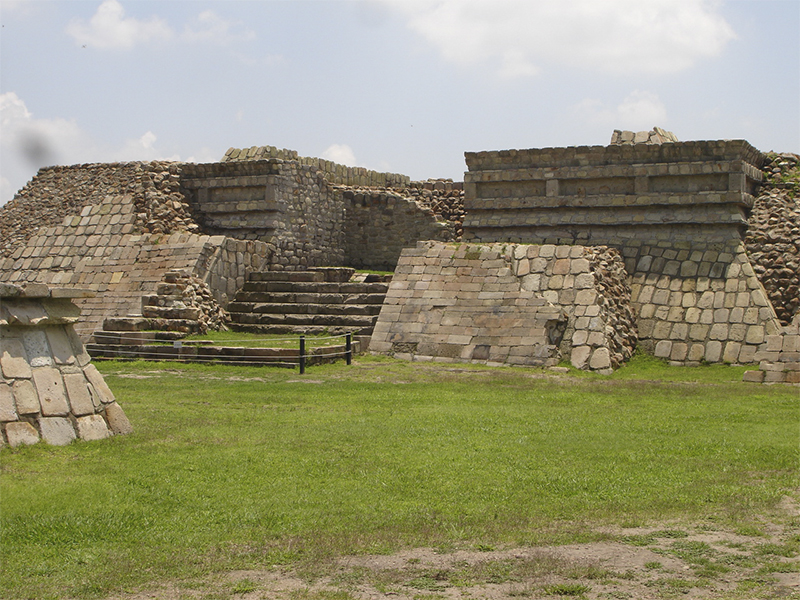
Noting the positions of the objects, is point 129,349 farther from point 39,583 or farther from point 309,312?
point 39,583

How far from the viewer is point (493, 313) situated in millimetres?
15812

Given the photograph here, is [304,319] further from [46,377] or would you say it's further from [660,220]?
[46,377]

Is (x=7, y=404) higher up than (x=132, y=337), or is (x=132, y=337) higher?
(x=132, y=337)

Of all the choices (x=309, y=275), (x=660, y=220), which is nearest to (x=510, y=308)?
(x=660, y=220)

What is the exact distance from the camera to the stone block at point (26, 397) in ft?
23.7

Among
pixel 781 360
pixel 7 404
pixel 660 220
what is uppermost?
pixel 660 220

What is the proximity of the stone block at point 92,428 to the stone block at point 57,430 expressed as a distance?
3.2 inches

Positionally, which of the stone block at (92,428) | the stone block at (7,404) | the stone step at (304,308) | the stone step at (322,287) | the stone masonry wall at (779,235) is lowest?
the stone block at (92,428)

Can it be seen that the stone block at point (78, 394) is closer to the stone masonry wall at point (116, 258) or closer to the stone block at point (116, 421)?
the stone block at point (116, 421)

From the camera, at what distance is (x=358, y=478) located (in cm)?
701

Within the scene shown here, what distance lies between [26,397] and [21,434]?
303mm

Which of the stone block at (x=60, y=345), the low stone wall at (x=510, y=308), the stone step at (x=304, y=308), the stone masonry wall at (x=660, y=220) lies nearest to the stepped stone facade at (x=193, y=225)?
the stone step at (x=304, y=308)

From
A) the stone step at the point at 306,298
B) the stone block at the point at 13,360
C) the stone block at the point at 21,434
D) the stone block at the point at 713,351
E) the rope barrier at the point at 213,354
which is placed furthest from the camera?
the stone step at the point at 306,298

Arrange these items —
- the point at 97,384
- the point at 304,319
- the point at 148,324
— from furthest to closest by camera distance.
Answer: the point at 304,319, the point at 148,324, the point at 97,384
